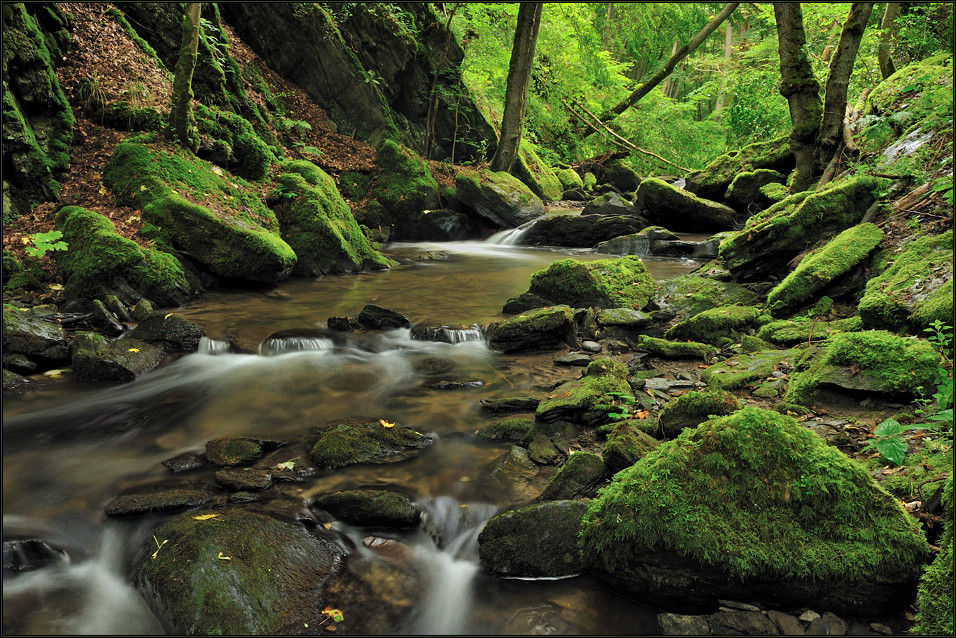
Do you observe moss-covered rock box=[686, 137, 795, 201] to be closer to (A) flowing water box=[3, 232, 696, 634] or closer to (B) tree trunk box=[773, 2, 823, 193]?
(B) tree trunk box=[773, 2, 823, 193]

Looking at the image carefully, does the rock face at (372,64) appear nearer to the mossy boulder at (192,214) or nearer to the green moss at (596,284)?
the mossy boulder at (192,214)

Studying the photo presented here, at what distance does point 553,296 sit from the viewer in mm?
8711

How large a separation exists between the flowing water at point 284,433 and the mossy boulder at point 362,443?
0.44 feet

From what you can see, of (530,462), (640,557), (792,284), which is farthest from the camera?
(792,284)

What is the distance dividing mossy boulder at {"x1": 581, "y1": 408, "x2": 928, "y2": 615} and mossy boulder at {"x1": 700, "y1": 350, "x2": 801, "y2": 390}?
2.09 metres

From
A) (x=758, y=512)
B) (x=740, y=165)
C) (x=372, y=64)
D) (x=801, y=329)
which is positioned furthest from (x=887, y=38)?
(x=372, y=64)

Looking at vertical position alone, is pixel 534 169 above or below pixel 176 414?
above

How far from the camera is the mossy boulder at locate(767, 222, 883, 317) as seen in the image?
6.09 meters

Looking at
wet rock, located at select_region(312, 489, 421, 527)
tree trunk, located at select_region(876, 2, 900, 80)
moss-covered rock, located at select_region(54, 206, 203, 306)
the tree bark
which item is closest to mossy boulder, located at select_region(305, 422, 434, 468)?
wet rock, located at select_region(312, 489, 421, 527)

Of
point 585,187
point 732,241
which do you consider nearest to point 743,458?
point 732,241

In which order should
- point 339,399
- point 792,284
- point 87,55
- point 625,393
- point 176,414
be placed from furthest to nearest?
1. point 87,55
2. point 792,284
3. point 339,399
4. point 176,414
5. point 625,393

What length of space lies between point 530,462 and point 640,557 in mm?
1624

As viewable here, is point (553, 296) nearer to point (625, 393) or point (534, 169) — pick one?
point (625, 393)

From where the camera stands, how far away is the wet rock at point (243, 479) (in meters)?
3.98
